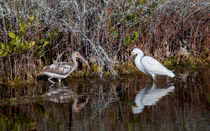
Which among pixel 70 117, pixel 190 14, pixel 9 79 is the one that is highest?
pixel 190 14

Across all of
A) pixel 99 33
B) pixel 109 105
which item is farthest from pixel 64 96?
pixel 99 33

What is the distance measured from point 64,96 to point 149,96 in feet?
5.89

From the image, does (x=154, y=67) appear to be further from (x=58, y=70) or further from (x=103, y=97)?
(x=103, y=97)

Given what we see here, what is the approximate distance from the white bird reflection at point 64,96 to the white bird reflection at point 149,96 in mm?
1046

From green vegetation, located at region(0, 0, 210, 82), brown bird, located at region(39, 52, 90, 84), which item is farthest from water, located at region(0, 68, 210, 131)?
green vegetation, located at region(0, 0, 210, 82)

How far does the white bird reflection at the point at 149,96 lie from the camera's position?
26.9 ft

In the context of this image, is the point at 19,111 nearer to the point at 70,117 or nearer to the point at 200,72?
the point at 70,117

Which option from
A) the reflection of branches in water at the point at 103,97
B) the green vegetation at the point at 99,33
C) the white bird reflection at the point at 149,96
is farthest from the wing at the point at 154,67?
the reflection of branches in water at the point at 103,97

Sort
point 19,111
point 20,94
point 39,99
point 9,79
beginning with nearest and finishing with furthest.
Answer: point 19,111
point 39,99
point 20,94
point 9,79

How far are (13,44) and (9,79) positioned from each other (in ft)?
3.91

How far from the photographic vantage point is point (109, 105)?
8383 millimetres

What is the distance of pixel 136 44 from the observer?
1436 cm

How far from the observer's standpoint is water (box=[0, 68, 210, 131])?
6.84 meters

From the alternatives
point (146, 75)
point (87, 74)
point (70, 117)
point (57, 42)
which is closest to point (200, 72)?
point (146, 75)
